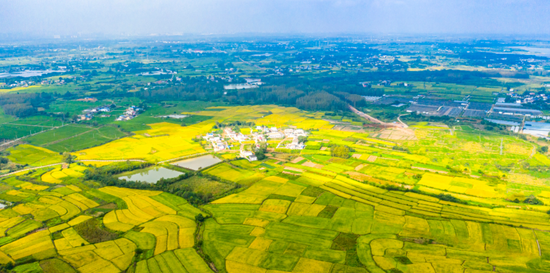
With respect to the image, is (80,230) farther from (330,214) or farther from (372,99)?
(372,99)

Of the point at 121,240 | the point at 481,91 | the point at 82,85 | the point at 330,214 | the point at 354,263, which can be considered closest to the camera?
the point at 354,263

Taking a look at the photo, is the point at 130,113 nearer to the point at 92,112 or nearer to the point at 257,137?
the point at 92,112

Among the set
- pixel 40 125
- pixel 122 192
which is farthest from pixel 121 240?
pixel 40 125

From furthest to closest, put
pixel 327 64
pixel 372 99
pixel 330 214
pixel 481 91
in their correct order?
Result: pixel 327 64 → pixel 481 91 → pixel 372 99 → pixel 330 214

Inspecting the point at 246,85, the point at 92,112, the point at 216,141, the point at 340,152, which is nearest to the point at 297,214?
the point at 340,152

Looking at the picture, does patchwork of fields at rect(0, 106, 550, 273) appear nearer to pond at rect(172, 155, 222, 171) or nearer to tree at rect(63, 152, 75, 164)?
tree at rect(63, 152, 75, 164)
